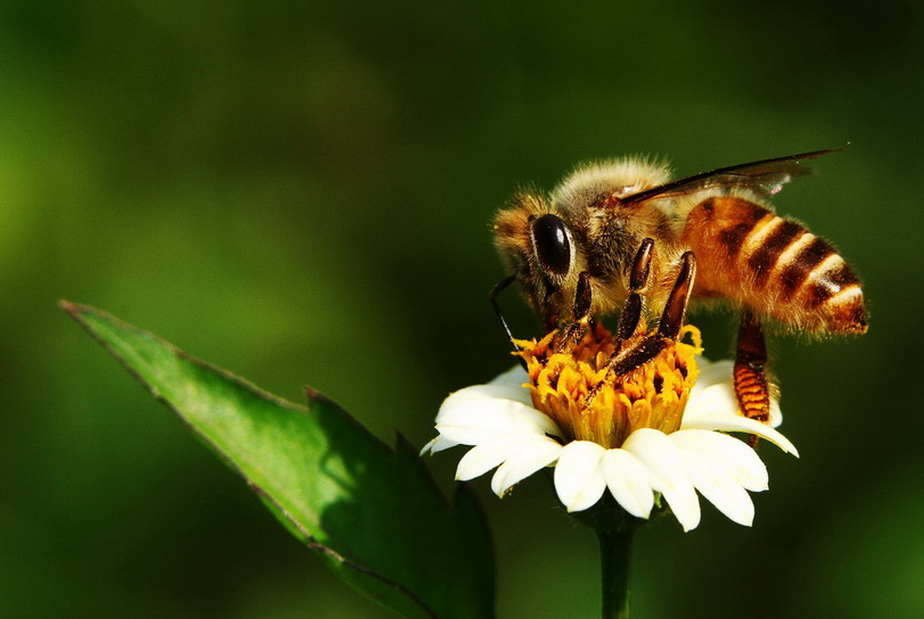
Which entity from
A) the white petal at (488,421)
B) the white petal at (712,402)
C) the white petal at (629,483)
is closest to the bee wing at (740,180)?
the white petal at (712,402)

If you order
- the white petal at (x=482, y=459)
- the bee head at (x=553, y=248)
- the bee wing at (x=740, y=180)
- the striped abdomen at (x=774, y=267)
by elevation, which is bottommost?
the white petal at (x=482, y=459)

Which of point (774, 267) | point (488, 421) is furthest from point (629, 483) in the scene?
point (774, 267)

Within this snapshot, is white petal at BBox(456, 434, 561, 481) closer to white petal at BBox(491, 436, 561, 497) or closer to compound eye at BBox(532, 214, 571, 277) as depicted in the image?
white petal at BBox(491, 436, 561, 497)

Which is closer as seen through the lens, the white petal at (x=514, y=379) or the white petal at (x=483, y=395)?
the white petal at (x=483, y=395)

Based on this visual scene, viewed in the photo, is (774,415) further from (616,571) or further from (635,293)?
(616,571)

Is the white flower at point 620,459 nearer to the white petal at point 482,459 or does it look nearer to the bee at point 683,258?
the white petal at point 482,459

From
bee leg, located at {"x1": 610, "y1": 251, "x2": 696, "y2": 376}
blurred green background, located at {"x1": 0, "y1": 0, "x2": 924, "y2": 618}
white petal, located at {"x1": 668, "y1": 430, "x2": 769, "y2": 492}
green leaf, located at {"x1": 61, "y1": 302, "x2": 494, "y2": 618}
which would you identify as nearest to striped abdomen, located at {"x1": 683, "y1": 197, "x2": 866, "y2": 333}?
bee leg, located at {"x1": 610, "y1": 251, "x2": 696, "y2": 376}
